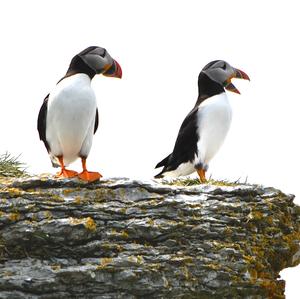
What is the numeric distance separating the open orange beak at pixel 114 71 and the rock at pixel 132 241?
2.03 meters

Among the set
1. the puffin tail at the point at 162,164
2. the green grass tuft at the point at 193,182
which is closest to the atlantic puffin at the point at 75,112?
the green grass tuft at the point at 193,182

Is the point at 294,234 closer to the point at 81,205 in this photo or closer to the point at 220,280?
the point at 220,280

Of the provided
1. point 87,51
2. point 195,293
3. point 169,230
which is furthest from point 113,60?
point 195,293

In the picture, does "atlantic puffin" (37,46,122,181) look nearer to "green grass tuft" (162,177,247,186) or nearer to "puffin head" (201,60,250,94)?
"green grass tuft" (162,177,247,186)

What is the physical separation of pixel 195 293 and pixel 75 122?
3370mm

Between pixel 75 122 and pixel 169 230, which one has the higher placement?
pixel 75 122

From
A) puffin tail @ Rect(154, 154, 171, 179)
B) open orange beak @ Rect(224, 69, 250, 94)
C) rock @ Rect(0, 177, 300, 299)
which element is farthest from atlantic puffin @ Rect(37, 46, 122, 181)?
open orange beak @ Rect(224, 69, 250, 94)

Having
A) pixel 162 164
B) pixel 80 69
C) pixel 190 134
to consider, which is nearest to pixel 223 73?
pixel 190 134

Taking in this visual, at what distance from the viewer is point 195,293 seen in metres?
14.8

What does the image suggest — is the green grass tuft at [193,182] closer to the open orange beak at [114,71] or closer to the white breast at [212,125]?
the white breast at [212,125]

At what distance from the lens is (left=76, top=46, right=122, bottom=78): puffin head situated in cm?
1633

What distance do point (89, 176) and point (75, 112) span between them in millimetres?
1069

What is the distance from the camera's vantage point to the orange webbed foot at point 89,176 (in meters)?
15.4

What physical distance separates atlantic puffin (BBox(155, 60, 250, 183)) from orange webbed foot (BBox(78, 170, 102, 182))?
7.57 ft
